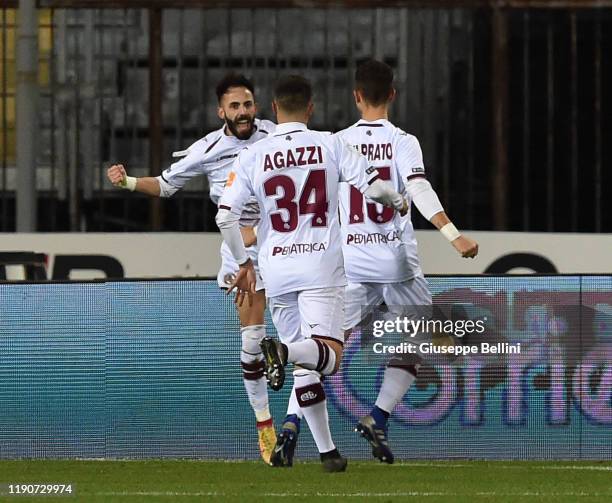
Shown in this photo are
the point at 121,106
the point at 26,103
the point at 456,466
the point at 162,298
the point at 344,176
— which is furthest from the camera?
the point at 121,106

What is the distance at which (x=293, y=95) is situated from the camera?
10.8m

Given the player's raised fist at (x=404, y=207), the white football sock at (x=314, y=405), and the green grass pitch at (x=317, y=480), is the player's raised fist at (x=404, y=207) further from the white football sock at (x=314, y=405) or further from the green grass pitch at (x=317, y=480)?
the green grass pitch at (x=317, y=480)

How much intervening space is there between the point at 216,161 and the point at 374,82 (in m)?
1.27

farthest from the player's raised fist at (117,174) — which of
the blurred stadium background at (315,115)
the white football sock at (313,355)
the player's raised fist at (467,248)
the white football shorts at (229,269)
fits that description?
the blurred stadium background at (315,115)

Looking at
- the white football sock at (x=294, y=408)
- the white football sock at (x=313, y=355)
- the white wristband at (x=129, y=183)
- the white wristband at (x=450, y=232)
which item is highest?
the white wristband at (x=129, y=183)

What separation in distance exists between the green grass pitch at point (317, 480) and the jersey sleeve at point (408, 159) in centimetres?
160

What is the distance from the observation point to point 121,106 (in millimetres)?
19469

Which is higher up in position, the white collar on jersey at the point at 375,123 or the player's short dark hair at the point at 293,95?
the player's short dark hair at the point at 293,95

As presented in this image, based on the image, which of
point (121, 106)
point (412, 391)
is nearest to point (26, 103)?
point (121, 106)

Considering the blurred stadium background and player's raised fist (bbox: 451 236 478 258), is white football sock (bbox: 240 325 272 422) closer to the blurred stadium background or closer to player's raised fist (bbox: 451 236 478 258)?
player's raised fist (bbox: 451 236 478 258)

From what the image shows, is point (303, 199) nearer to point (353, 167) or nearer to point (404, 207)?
point (353, 167)

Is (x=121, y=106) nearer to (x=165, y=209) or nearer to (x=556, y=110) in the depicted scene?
(x=165, y=209)

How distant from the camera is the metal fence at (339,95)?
19.4 meters

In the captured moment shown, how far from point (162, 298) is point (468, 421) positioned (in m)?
1.98
